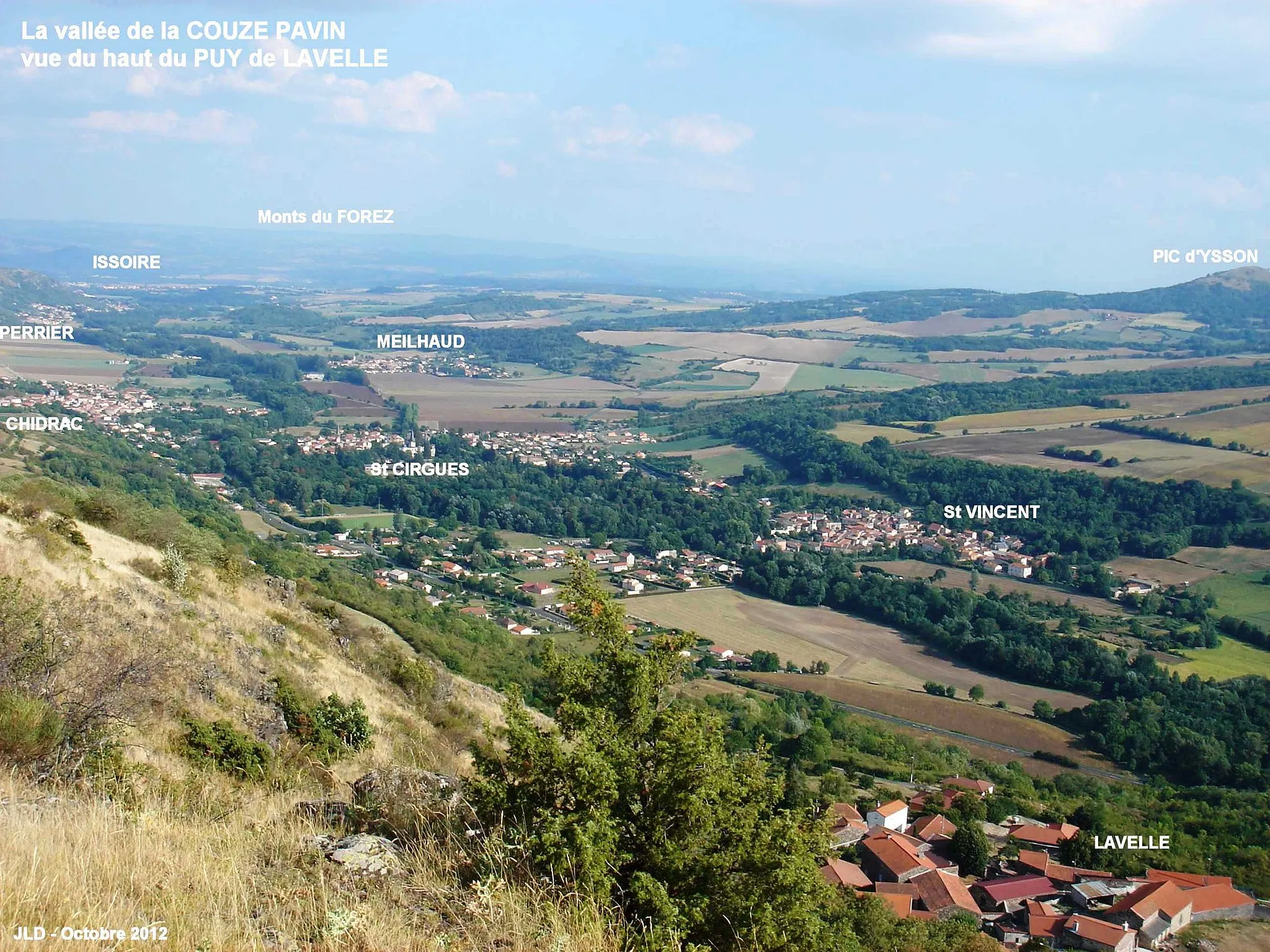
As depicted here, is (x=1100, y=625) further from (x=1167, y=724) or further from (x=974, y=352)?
(x=974, y=352)

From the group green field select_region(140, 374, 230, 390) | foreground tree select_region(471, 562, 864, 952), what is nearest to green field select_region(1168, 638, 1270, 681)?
foreground tree select_region(471, 562, 864, 952)

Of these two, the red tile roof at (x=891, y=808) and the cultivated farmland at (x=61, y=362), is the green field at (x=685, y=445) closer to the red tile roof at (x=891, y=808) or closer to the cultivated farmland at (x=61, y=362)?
the cultivated farmland at (x=61, y=362)

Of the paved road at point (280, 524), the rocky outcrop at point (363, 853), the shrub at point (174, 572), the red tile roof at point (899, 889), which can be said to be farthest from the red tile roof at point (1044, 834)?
the paved road at point (280, 524)

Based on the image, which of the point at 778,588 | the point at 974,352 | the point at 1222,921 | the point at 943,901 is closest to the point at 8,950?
the point at 943,901

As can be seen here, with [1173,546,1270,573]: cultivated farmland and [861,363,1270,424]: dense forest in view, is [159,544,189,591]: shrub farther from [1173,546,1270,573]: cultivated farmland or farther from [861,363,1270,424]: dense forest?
[861,363,1270,424]: dense forest

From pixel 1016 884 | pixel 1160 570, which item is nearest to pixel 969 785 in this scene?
pixel 1016 884
